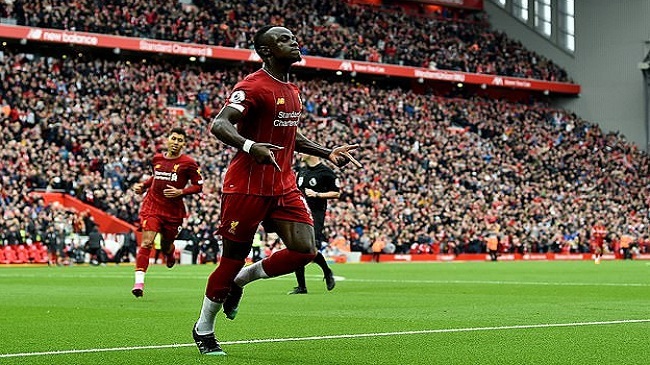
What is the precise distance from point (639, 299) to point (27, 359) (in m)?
9.66

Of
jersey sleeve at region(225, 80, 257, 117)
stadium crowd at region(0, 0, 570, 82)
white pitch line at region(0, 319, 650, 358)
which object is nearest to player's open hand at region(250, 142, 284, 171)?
jersey sleeve at region(225, 80, 257, 117)

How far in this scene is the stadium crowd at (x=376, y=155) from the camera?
1640 inches

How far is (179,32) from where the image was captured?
52.7m

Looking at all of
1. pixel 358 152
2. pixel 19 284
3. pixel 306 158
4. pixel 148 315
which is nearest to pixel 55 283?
pixel 19 284

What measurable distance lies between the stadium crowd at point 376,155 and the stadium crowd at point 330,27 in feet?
6.08

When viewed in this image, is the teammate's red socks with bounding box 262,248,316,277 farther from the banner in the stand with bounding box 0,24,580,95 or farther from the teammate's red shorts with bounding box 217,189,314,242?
the banner in the stand with bounding box 0,24,580,95

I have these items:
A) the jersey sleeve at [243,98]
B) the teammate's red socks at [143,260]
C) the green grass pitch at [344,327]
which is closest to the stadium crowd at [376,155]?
the teammate's red socks at [143,260]

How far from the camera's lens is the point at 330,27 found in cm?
5966

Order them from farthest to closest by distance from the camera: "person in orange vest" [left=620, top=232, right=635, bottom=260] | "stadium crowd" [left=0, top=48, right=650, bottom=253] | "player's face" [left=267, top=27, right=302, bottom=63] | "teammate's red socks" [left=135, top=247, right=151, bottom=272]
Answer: "person in orange vest" [left=620, top=232, right=635, bottom=260] → "stadium crowd" [left=0, top=48, right=650, bottom=253] → "teammate's red socks" [left=135, top=247, right=151, bottom=272] → "player's face" [left=267, top=27, right=302, bottom=63]

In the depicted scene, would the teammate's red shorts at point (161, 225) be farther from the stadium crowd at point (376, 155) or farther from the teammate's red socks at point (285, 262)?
the stadium crowd at point (376, 155)

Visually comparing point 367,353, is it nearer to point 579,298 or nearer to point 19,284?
point 579,298

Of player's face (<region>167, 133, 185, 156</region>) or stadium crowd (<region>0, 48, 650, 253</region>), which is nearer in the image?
player's face (<region>167, 133, 185, 156</region>)

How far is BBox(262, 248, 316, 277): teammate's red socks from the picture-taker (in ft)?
26.6

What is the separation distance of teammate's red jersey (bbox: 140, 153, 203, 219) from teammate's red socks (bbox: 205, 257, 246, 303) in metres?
7.95
